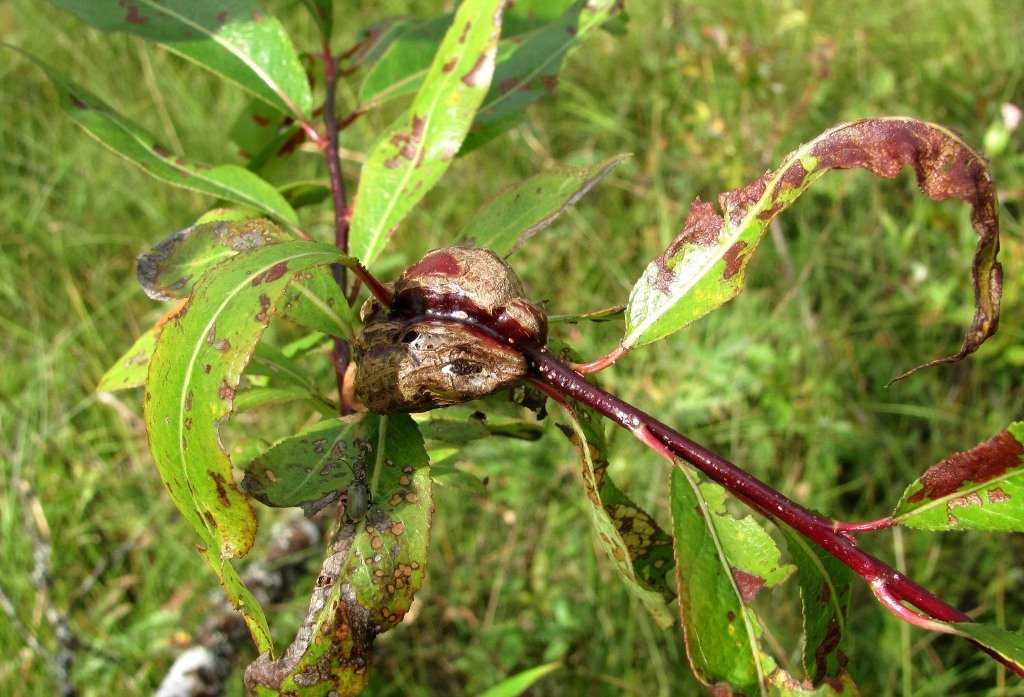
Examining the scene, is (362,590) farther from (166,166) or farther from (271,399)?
(166,166)

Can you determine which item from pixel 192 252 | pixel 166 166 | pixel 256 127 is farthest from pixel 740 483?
pixel 256 127

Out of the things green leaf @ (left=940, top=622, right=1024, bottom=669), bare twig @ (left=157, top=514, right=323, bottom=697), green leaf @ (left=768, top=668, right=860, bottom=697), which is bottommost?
bare twig @ (left=157, top=514, right=323, bottom=697)

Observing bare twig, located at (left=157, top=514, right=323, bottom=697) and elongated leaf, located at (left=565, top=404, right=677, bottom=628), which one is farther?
bare twig, located at (left=157, top=514, right=323, bottom=697)

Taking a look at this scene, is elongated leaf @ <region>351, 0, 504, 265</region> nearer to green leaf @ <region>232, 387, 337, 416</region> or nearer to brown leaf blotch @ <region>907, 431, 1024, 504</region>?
green leaf @ <region>232, 387, 337, 416</region>

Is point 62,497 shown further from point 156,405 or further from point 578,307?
point 156,405

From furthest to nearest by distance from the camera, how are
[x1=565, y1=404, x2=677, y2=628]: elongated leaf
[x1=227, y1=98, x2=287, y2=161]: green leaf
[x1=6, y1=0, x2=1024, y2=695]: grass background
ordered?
[x1=6, y1=0, x2=1024, y2=695]: grass background < [x1=227, y1=98, x2=287, y2=161]: green leaf < [x1=565, y1=404, x2=677, y2=628]: elongated leaf

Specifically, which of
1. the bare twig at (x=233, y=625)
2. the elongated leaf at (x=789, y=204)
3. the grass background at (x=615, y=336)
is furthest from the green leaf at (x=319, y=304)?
the bare twig at (x=233, y=625)

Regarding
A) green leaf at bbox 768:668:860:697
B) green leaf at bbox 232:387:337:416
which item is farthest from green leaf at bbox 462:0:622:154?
green leaf at bbox 768:668:860:697

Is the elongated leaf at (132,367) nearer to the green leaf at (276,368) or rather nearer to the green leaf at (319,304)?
the green leaf at (276,368)
